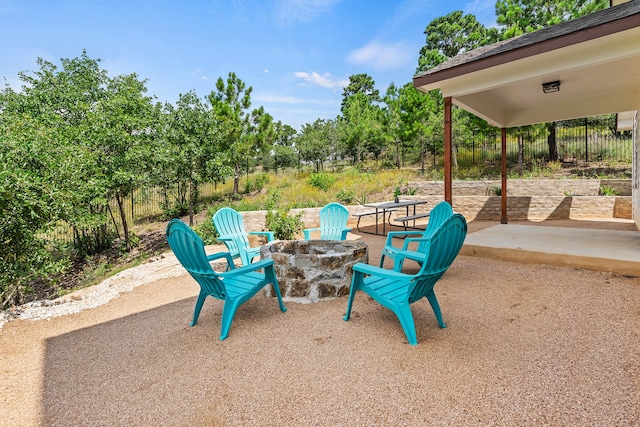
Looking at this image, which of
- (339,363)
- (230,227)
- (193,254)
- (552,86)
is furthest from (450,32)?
(339,363)

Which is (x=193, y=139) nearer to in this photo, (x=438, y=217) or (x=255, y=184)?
(x=255, y=184)

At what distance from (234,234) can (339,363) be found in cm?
278

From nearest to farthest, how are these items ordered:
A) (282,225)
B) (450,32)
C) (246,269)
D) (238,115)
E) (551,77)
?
(246,269) → (551,77) → (282,225) → (238,115) → (450,32)

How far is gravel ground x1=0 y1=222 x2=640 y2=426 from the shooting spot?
1632 mm

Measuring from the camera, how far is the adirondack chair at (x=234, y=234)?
4.17 metres

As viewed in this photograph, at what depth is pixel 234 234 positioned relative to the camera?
4.44m

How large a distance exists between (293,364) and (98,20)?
10.1m

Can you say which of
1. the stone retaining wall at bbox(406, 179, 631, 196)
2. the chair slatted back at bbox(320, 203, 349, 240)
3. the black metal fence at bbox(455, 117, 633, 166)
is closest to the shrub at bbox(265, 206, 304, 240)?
the chair slatted back at bbox(320, 203, 349, 240)

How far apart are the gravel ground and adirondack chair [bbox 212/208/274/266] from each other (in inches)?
38.0

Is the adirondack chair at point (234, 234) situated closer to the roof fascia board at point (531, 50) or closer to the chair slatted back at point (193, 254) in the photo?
the chair slatted back at point (193, 254)

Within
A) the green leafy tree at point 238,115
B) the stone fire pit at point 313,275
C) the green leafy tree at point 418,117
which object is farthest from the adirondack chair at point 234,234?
the green leafy tree at point 418,117

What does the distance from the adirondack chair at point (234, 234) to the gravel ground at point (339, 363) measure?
0.97 metres

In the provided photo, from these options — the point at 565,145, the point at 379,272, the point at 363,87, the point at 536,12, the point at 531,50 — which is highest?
the point at 363,87

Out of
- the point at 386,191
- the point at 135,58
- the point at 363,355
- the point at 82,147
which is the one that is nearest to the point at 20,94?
the point at 135,58
